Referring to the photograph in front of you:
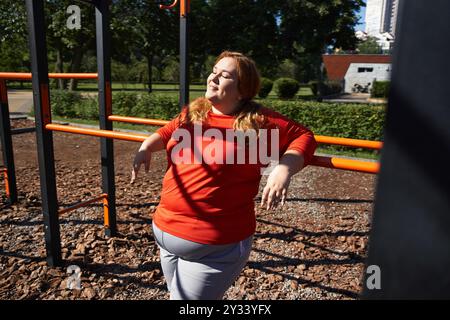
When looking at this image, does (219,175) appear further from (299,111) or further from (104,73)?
(299,111)

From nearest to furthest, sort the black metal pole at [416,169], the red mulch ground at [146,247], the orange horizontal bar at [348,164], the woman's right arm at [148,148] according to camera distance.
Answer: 1. the black metal pole at [416,169]
2. the orange horizontal bar at [348,164]
3. the woman's right arm at [148,148]
4. the red mulch ground at [146,247]

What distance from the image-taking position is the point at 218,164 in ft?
4.84

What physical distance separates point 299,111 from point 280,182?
768cm

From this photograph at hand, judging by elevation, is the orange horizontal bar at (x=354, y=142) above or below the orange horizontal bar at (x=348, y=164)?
above

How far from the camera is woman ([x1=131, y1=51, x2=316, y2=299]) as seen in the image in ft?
4.88

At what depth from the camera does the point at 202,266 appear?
1541 millimetres

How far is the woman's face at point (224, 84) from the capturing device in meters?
1.49

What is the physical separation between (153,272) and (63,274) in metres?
0.69

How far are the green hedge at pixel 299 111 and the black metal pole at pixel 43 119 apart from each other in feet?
20.2

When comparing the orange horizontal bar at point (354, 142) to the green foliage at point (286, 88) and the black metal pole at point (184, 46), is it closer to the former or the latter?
the black metal pole at point (184, 46)

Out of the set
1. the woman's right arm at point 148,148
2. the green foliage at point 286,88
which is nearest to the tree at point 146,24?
the green foliage at point 286,88

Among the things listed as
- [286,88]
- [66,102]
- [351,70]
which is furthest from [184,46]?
[351,70]

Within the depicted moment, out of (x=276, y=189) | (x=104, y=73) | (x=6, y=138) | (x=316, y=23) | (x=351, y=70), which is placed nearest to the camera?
(x=276, y=189)

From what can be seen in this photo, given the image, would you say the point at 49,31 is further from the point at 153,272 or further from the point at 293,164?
the point at 293,164
